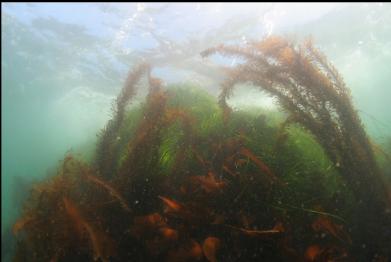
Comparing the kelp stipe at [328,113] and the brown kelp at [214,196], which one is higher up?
the kelp stipe at [328,113]

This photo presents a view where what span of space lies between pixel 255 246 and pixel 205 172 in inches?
51.2

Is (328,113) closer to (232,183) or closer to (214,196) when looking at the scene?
(232,183)

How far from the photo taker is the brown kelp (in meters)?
3.14

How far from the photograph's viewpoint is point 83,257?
3.29 metres

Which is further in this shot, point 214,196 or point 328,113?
point 328,113

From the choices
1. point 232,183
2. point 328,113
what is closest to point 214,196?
point 232,183

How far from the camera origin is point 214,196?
3.45 meters

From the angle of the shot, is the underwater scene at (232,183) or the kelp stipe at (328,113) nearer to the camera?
the underwater scene at (232,183)

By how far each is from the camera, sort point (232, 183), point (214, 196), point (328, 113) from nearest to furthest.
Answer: point (214, 196), point (232, 183), point (328, 113)

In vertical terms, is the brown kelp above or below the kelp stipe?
below

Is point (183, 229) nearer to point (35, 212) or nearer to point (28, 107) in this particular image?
point (35, 212)

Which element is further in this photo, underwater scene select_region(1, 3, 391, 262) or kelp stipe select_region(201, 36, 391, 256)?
kelp stipe select_region(201, 36, 391, 256)

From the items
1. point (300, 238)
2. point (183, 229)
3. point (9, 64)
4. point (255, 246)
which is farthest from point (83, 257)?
point (9, 64)

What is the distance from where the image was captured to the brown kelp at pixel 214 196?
314cm
